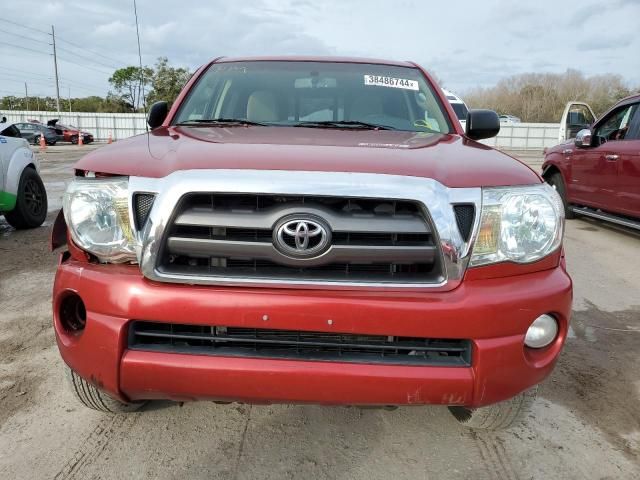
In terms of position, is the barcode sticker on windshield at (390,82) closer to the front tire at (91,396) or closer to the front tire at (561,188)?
the front tire at (91,396)

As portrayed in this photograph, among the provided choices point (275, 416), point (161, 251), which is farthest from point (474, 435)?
point (161, 251)

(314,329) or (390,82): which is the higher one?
(390,82)

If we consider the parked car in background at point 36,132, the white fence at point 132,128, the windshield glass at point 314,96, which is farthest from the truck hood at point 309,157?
the white fence at point 132,128

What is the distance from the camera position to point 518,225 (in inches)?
75.3

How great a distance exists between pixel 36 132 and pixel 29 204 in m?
24.9

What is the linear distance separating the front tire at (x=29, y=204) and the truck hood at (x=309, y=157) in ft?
15.4

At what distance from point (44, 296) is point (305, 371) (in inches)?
123

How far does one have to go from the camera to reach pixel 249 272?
1.81 meters

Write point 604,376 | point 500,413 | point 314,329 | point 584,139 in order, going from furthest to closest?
point 584,139, point 604,376, point 500,413, point 314,329

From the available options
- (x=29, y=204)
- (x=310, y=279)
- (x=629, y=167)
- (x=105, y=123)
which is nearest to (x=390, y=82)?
(x=310, y=279)

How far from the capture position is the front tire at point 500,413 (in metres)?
2.14

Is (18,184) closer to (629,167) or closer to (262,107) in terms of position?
(262,107)

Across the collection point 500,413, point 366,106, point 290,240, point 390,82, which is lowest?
point 500,413

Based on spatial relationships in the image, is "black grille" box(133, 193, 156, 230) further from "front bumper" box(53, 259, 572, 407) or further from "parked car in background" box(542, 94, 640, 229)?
"parked car in background" box(542, 94, 640, 229)
